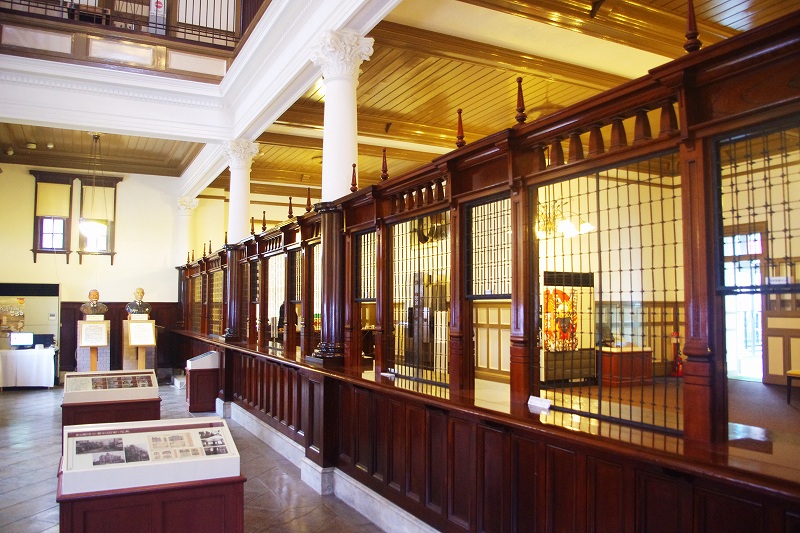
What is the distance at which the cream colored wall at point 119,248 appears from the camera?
13.9 m

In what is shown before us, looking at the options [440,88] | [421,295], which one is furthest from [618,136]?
[440,88]

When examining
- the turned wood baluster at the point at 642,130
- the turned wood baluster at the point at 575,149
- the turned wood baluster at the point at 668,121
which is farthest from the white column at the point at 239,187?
the turned wood baluster at the point at 668,121

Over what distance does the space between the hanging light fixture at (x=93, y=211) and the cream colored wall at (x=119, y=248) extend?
42 centimetres

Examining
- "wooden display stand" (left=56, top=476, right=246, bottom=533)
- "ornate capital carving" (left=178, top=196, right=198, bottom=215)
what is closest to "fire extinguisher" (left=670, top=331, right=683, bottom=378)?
"wooden display stand" (left=56, top=476, right=246, bottom=533)

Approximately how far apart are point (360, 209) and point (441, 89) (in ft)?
14.1

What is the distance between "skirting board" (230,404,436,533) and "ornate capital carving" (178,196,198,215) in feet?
30.8

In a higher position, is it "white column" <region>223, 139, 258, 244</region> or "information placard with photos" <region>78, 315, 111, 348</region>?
"white column" <region>223, 139, 258, 244</region>

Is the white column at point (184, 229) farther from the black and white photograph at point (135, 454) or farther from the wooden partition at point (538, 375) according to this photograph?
the black and white photograph at point (135, 454)

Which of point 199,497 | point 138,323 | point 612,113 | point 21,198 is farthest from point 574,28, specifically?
point 21,198

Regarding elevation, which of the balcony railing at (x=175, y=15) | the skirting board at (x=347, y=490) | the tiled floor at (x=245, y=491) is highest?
the balcony railing at (x=175, y=15)

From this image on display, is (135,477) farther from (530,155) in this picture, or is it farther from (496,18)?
(496,18)

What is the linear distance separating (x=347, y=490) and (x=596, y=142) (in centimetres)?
349

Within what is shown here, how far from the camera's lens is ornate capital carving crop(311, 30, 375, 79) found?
6.47 metres

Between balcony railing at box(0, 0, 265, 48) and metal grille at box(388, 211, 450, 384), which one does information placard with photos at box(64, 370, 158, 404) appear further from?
balcony railing at box(0, 0, 265, 48)
